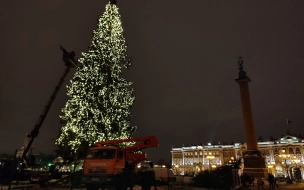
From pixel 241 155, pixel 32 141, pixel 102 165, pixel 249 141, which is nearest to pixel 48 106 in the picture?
pixel 32 141

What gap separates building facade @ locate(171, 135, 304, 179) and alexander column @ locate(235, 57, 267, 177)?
32674mm

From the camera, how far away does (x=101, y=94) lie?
1096 inches

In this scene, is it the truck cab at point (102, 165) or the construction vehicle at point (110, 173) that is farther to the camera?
the truck cab at point (102, 165)

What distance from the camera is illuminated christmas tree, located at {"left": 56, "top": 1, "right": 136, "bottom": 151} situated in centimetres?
2630

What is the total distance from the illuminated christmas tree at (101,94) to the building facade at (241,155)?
50.5m

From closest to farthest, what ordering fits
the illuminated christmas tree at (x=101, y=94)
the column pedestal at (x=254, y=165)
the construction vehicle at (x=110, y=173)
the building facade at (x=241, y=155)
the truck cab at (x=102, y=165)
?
the construction vehicle at (x=110, y=173), the truck cab at (x=102, y=165), the illuminated christmas tree at (x=101, y=94), the column pedestal at (x=254, y=165), the building facade at (x=241, y=155)

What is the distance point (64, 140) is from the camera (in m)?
26.2

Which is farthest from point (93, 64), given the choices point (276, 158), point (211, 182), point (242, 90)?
point (276, 158)

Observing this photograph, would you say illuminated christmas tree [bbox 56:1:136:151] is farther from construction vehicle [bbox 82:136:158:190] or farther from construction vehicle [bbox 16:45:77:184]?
construction vehicle [bbox 82:136:158:190]

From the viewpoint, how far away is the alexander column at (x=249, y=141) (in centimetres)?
3741

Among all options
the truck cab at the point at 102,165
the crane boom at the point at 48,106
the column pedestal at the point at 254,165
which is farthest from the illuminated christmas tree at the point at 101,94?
the column pedestal at the point at 254,165

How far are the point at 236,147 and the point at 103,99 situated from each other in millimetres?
100929

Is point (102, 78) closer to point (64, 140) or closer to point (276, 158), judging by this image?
point (64, 140)

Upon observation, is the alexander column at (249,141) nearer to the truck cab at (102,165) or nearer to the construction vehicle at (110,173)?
the construction vehicle at (110,173)
